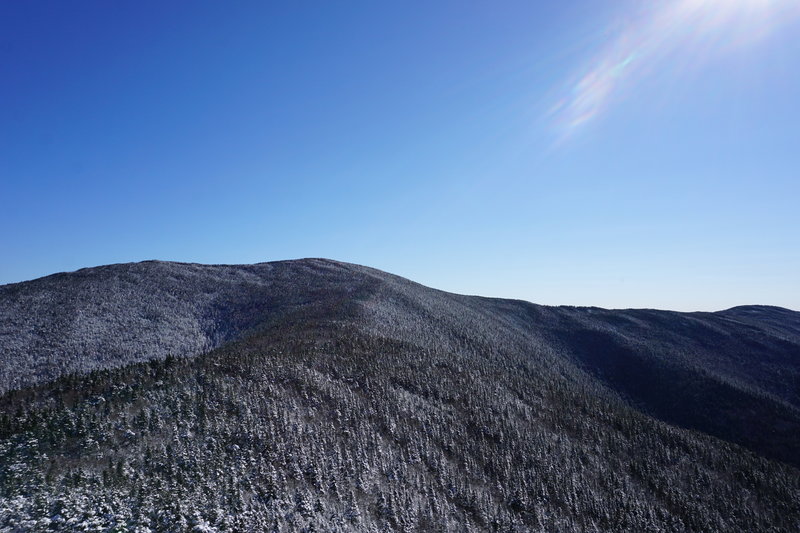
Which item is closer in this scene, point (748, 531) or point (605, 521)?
point (605, 521)

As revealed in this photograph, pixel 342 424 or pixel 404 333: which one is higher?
pixel 404 333

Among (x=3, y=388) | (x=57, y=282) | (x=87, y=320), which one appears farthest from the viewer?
(x=57, y=282)

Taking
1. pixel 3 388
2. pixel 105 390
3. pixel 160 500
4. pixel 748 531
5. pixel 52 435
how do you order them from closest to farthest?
pixel 160 500
pixel 52 435
pixel 105 390
pixel 748 531
pixel 3 388

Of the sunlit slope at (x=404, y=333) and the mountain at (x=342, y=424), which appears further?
the sunlit slope at (x=404, y=333)

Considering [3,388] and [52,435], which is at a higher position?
[52,435]

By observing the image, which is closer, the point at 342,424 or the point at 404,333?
the point at 342,424

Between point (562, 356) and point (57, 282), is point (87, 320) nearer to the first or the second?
point (57, 282)

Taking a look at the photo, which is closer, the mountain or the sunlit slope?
the mountain

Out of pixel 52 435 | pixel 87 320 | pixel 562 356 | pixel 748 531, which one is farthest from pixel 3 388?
pixel 562 356
